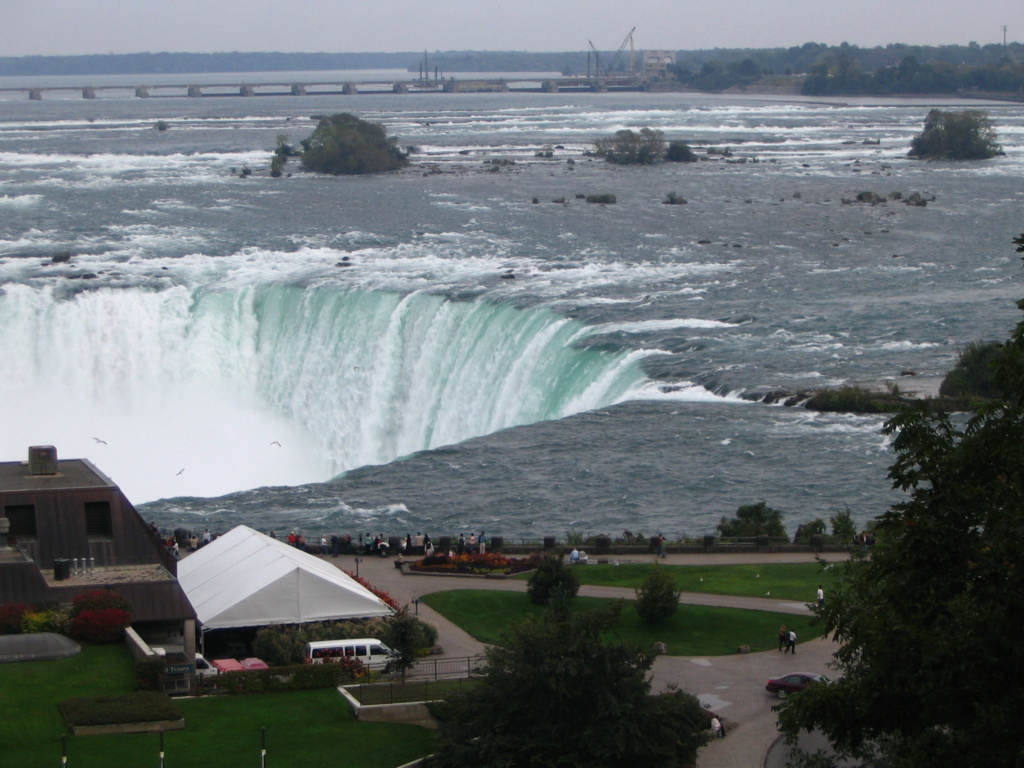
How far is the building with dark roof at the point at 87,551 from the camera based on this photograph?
25.5 metres

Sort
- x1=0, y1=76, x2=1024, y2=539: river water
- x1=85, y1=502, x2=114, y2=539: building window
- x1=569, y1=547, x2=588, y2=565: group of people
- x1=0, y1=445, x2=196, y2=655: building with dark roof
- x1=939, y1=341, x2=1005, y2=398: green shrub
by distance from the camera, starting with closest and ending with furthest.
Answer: x1=0, y1=445, x2=196, y2=655: building with dark roof < x1=85, y1=502, x2=114, y2=539: building window < x1=569, y1=547, x2=588, y2=565: group of people < x1=0, y1=76, x2=1024, y2=539: river water < x1=939, y1=341, x2=1005, y2=398: green shrub

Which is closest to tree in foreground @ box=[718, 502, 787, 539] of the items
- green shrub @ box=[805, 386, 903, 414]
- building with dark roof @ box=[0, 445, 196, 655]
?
green shrub @ box=[805, 386, 903, 414]

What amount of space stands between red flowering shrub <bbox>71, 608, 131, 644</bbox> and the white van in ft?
10.8

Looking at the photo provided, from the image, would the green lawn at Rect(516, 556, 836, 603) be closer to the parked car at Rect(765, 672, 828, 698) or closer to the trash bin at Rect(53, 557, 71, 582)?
the parked car at Rect(765, 672, 828, 698)

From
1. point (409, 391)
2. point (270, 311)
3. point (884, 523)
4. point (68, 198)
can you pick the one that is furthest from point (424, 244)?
point (884, 523)

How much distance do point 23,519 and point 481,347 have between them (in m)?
29.8

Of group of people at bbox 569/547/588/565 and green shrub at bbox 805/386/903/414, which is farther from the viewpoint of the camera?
green shrub at bbox 805/386/903/414

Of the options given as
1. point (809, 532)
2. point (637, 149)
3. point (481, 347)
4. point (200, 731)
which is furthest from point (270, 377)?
point (637, 149)

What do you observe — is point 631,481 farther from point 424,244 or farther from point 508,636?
point 424,244

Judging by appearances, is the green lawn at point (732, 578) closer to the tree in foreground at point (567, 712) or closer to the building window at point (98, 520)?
the building window at point (98, 520)

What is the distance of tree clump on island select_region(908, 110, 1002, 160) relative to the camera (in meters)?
126

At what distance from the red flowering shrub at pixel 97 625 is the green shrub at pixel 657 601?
955 cm

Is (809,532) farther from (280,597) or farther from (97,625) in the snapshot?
(97,625)

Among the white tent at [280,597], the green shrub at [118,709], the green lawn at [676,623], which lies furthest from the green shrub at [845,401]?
the green shrub at [118,709]
